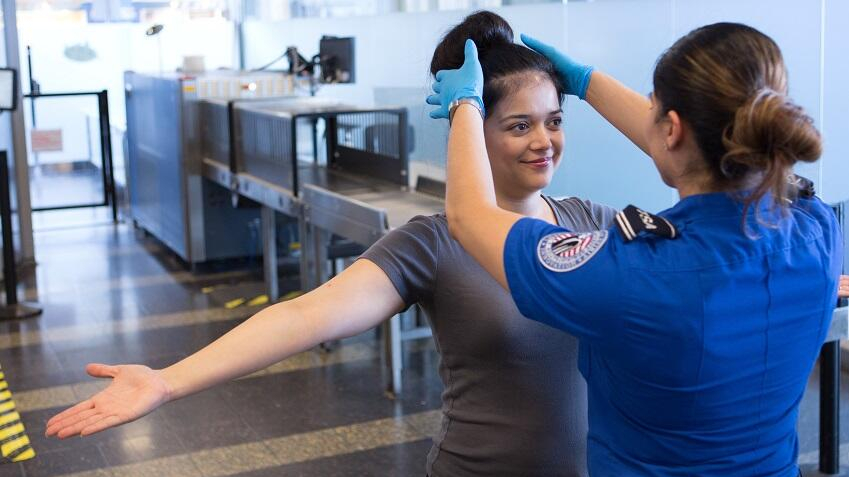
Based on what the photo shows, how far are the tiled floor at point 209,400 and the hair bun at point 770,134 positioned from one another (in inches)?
104

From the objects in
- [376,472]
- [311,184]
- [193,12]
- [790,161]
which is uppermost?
[193,12]

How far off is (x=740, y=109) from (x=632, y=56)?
2699 millimetres

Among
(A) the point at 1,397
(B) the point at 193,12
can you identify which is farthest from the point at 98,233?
(A) the point at 1,397

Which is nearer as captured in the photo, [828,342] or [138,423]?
[828,342]

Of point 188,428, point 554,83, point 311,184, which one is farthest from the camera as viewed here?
point 311,184

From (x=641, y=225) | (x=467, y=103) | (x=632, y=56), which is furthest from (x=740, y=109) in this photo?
(x=632, y=56)

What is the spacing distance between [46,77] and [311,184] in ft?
15.1

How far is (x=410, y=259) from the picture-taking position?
1536 millimetres

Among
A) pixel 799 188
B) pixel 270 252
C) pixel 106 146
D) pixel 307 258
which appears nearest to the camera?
pixel 799 188

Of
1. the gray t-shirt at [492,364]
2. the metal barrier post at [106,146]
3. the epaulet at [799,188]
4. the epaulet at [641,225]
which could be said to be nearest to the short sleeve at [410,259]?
the gray t-shirt at [492,364]

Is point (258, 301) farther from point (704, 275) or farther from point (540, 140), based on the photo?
point (704, 275)

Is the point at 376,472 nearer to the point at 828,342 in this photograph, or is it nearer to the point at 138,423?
the point at 138,423

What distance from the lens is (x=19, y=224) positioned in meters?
7.18

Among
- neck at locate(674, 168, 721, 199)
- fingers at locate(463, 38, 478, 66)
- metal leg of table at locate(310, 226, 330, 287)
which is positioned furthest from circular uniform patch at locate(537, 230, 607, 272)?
metal leg of table at locate(310, 226, 330, 287)
